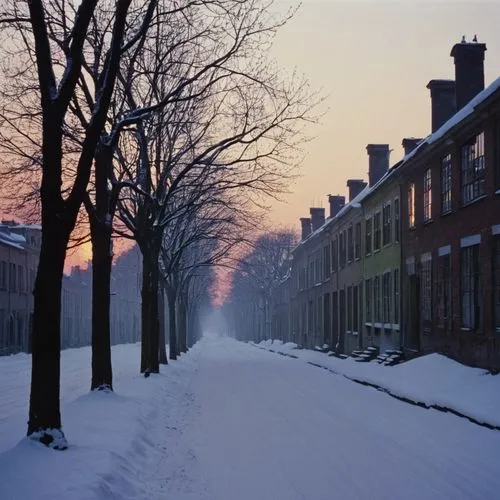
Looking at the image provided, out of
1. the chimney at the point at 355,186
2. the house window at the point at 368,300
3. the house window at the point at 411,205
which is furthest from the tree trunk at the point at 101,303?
the chimney at the point at 355,186

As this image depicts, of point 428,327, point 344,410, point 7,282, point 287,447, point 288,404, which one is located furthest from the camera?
point 7,282

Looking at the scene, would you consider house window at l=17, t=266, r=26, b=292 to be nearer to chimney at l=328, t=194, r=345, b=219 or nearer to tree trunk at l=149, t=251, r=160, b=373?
chimney at l=328, t=194, r=345, b=219

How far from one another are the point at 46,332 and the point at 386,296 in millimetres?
24682

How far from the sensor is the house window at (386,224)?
33.1 meters


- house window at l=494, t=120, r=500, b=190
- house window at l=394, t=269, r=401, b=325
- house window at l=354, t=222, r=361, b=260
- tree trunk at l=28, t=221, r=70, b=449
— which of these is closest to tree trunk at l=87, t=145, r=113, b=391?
tree trunk at l=28, t=221, r=70, b=449

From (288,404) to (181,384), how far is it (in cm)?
724

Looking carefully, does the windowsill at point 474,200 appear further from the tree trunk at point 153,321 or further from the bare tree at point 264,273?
the bare tree at point 264,273

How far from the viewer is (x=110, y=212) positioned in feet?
56.0

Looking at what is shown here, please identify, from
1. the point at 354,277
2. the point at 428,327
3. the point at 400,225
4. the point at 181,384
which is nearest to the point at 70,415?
the point at 181,384

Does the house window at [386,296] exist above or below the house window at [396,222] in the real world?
below

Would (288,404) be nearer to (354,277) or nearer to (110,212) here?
(110,212)

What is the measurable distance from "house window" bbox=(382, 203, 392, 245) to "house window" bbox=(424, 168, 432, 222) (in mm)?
5593

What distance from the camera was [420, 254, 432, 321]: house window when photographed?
26.4m

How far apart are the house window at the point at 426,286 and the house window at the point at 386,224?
572 centimetres
